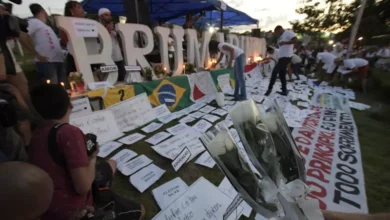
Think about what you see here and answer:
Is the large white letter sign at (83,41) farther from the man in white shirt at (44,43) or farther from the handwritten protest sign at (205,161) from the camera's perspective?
the handwritten protest sign at (205,161)

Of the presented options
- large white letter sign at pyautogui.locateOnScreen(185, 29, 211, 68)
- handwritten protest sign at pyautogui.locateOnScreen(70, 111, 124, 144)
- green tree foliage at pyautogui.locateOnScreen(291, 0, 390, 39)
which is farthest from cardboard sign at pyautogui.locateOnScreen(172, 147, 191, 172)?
green tree foliage at pyautogui.locateOnScreen(291, 0, 390, 39)

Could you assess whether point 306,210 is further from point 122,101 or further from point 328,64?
point 328,64

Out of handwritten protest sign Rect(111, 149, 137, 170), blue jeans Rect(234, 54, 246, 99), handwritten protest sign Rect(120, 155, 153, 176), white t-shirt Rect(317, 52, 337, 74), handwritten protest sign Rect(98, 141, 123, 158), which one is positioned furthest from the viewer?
white t-shirt Rect(317, 52, 337, 74)

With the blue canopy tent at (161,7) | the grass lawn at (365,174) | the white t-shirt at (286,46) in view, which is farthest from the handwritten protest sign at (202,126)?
the blue canopy tent at (161,7)

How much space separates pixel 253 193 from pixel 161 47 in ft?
13.4

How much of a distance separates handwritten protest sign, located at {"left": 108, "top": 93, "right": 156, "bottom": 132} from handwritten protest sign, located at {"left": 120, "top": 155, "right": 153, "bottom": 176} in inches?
37.7

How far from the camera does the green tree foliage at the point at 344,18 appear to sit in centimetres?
1714

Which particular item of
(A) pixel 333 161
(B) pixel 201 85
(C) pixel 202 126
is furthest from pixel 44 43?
(A) pixel 333 161

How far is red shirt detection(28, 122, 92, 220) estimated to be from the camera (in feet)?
3.33

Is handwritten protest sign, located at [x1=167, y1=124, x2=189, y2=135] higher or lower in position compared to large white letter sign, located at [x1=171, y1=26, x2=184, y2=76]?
lower

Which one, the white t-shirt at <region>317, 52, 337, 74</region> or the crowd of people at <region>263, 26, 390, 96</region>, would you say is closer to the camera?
the crowd of people at <region>263, 26, 390, 96</region>

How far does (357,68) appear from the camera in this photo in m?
6.99

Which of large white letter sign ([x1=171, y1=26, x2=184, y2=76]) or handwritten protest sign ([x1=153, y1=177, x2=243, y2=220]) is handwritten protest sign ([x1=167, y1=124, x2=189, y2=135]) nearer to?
handwritten protest sign ([x1=153, y1=177, x2=243, y2=220])

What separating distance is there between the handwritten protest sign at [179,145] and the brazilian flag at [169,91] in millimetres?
1133
